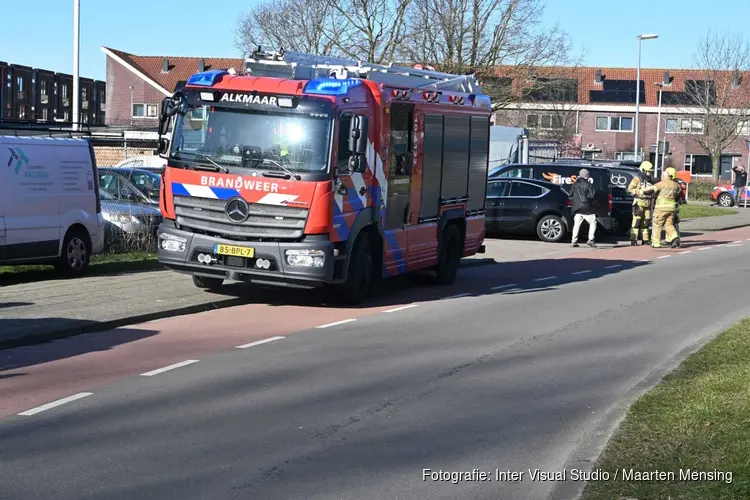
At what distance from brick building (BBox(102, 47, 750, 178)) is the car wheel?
14085 mm

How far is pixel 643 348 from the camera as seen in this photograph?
11719 millimetres

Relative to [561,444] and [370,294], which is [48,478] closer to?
[561,444]

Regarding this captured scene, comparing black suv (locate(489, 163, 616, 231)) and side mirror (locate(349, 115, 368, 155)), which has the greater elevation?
side mirror (locate(349, 115, 368, 155))

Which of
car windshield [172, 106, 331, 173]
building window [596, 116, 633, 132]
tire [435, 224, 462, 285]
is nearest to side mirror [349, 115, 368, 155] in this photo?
car windshield [172, 106, 331, 173]

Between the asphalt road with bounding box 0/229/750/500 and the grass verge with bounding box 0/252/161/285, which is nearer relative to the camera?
the asphalt road with bounding box 0/229/750/500

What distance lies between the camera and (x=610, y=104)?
8206cm

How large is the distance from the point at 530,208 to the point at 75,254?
47.7 ft

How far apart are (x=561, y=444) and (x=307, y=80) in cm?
752

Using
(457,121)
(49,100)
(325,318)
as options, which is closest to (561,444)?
(325,318)

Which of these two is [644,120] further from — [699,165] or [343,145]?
[343,145]

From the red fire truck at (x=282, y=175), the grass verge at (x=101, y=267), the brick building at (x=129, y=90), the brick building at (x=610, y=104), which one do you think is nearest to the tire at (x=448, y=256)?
the red fire truck at (x=282, y=175)

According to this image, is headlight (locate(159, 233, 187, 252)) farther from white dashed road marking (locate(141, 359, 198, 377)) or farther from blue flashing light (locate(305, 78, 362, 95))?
white dashed road marking (locate(141, 359, 198, 377))

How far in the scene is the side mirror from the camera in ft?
44.0

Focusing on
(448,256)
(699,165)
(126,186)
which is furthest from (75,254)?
(699,165)
